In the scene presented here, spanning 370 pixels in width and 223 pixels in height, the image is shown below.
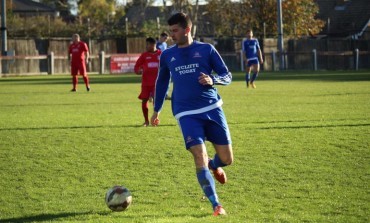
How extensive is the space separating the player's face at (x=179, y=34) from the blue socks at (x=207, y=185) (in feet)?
4.49

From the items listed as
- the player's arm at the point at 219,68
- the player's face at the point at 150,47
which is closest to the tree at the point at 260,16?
the player's face at the point at 150,47

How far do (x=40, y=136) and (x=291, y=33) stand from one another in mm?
51394

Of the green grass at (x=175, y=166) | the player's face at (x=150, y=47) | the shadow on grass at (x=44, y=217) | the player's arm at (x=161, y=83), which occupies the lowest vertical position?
the shadow on grass at (x=44, y=217)

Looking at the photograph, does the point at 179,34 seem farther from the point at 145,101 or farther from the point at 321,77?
the point at 321,77

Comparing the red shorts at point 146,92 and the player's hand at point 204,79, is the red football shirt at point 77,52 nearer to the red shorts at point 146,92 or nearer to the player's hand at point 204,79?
the red shorts at point 146,92

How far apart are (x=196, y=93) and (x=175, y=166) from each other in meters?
2.75

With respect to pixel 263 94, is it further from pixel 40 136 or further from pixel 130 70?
pixel 130 70

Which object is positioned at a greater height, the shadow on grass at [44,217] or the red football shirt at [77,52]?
the red football shirt at [77,52]

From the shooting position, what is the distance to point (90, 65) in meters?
48.5

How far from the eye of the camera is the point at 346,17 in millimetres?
75250

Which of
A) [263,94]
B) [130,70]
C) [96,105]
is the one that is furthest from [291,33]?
[96,105]

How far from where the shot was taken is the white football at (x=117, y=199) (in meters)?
7.43

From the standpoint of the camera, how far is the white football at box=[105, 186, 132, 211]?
7.43 meters

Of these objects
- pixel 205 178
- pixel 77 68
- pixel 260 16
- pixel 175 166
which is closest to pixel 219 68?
pixel 205 178
